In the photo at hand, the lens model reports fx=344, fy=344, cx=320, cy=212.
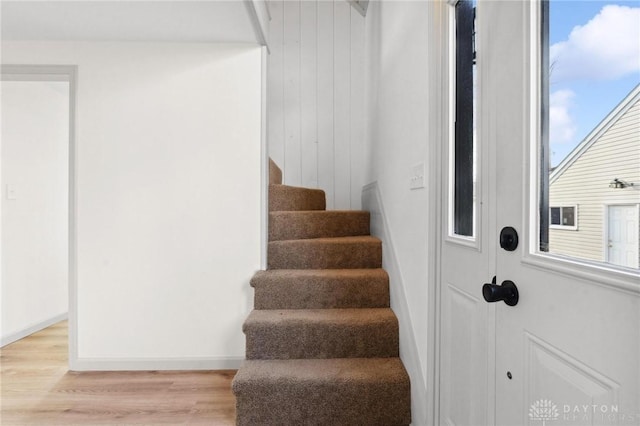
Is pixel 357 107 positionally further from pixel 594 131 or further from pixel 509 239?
pixel 594 131

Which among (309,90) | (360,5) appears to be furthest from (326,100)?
(360,5)

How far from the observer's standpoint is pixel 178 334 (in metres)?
2.29

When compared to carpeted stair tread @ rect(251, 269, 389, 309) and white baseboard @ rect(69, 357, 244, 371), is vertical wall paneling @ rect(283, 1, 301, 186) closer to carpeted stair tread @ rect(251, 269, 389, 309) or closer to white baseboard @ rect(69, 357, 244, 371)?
carpeted stair tread @ rect(251, 269, 389, 309)

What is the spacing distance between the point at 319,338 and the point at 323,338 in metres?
0.02

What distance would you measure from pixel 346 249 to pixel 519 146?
5.05 feet

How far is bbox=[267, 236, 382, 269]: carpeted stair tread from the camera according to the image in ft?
7.54

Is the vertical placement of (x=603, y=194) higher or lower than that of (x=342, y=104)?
lower

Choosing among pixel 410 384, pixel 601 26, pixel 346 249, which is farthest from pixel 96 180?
pixel 601 26

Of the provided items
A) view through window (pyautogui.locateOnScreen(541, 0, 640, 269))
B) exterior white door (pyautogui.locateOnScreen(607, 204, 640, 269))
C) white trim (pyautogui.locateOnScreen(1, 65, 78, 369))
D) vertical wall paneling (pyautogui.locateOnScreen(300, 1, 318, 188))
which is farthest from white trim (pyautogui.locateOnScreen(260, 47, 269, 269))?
exterior white door (pyautogui.locateOnScreen(607, 204, 640, 269))

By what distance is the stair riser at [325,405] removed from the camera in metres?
1.60

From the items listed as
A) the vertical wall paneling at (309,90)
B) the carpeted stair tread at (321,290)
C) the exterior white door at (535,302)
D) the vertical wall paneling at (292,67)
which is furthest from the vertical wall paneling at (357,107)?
the exterior white door at (535,302)

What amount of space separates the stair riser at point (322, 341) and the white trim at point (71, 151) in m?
1.31

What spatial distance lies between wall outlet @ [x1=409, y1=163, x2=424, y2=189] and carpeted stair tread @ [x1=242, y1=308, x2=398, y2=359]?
0.75 meters

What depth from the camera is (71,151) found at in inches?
89.3
